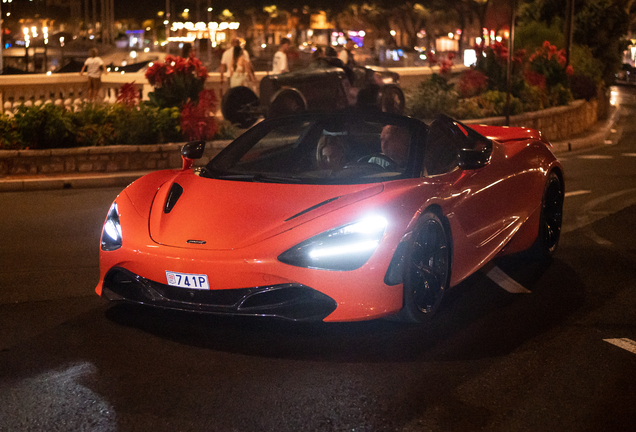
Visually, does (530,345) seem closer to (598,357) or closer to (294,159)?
(598,357)

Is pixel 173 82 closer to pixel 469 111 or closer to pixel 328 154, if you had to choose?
pixel 469 111

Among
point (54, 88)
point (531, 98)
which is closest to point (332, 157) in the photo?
point (531, 98)

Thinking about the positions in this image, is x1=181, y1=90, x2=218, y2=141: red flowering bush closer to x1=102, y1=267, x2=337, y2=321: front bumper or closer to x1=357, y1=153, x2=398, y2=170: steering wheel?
x1=357, y1=153, x2=398, y2=170: steering wheel

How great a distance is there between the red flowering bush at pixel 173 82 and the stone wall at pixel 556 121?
5.82 metres

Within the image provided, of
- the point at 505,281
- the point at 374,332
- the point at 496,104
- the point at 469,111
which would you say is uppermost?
the point at 496,104

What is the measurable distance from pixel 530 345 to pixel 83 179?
9.19 metres

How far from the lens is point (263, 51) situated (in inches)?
3386

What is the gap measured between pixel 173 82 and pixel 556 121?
393 inches

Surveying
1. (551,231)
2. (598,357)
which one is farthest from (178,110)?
(598,357)

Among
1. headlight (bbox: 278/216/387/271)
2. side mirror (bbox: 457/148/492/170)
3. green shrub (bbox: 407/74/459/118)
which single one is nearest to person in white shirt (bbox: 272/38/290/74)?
green shrub (bbox: 407/74/459/118)

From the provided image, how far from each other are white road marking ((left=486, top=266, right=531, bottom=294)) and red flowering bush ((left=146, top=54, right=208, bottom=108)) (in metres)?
9.64

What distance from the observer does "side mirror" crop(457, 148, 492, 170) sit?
5777 millimetres

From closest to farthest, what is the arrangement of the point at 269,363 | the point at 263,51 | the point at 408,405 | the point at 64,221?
1. the point at 408,405
2. the point at 269,363
3. the point at 64,221
4. the point at 263,51

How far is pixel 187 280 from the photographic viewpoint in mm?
4801
